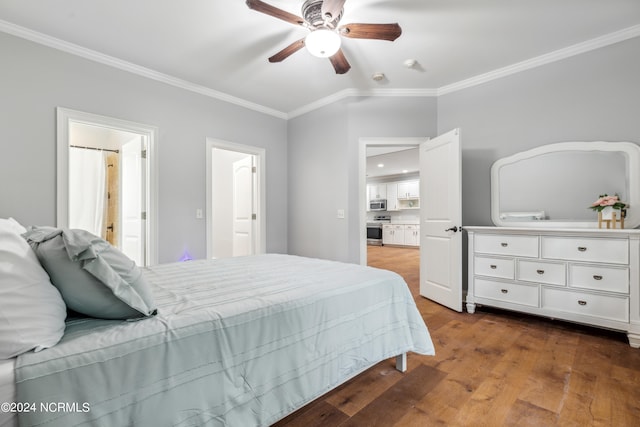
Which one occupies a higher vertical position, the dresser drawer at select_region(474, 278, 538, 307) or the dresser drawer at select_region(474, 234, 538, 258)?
the dresser drawer at select_region(474, 234, 538, 258)

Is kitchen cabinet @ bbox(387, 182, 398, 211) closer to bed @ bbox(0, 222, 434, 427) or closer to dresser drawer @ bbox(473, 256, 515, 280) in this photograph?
dresser drawer @ bbox(473, 256, 515, 280)

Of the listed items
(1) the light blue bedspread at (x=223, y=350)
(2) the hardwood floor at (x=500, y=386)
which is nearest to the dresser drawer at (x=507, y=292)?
(2) the hardwood floor at (x=500, y=386)

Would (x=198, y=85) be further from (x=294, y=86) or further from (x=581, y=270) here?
(x=581, y=270)

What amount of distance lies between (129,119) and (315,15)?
7.40 ft

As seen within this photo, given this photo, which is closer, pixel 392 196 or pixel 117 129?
pixel 117 129

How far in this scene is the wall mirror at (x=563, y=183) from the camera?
2625 mm

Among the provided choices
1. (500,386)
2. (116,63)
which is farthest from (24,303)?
(116,63)

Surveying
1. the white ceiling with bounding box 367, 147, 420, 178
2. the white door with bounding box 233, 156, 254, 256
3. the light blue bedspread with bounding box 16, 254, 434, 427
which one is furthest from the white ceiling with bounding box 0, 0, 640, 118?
the white ceiling with bounding box 367, 147, 420, 178

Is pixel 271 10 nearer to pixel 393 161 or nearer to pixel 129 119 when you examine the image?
pixel 129 119

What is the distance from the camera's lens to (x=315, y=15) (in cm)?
215

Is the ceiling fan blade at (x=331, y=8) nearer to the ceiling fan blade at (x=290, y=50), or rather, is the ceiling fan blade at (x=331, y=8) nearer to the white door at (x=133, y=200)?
the ceiling fan blade at (x=290, y=50)

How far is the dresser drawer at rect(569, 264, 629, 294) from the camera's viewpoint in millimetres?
2316

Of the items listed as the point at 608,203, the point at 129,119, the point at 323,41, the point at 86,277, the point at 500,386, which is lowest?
the point at 500,386

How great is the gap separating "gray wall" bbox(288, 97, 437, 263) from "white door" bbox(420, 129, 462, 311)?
0.56 meters
